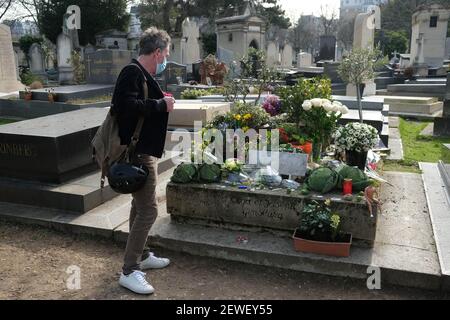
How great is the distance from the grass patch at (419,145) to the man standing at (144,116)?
4067mm

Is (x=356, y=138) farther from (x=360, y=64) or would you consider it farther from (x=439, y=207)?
(x=360, y=64)

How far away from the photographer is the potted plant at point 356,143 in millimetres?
4625

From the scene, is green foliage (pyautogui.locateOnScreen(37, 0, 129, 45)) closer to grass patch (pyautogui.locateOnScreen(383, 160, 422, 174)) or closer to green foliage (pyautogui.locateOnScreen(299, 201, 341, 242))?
grass patch (pyautogui.locateOnScreen(383, 160, 422, 174))

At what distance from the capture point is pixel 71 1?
31531mm

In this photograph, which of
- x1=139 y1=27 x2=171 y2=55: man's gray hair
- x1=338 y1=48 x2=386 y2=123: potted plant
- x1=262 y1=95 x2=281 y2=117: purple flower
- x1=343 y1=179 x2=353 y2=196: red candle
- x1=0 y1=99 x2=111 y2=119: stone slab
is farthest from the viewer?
x1=0 y1=99 x2=111 y2=119: stone slab

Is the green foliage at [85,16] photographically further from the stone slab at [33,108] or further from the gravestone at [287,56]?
the stone slab at [33,108]

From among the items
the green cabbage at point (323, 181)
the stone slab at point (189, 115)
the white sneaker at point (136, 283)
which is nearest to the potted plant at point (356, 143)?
the green cabbage at point (323, 181)

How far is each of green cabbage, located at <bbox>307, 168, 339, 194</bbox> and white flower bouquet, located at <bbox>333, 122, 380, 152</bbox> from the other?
0.85 meters

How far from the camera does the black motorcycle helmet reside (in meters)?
2.87

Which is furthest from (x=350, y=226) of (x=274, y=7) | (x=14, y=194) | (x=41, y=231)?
(x=274, y=7)

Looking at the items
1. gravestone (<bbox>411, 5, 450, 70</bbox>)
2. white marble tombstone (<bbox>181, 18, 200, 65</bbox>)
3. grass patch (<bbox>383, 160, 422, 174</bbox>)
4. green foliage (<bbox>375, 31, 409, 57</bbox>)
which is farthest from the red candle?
green foliage (<bbox>375, 31, 409, 57</bbox>)

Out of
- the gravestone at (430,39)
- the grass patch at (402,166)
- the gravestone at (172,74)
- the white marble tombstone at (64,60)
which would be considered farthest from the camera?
the gravestone at (430,39)

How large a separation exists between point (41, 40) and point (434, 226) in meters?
34.9

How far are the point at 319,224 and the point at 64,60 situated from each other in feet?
59.0
